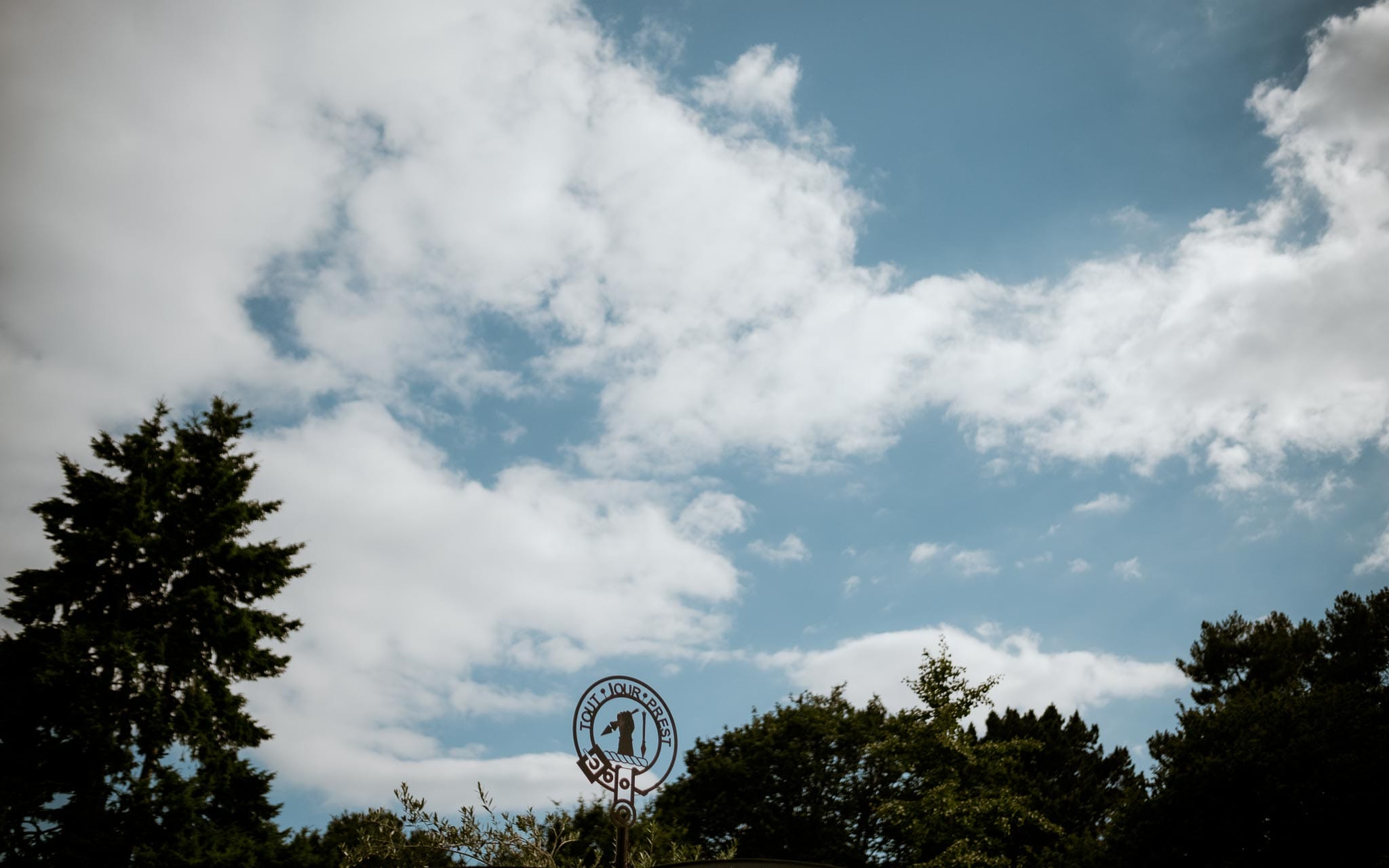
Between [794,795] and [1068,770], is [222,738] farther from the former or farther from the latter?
[1068,770]

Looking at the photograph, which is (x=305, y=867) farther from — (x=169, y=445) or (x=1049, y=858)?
(x=1049, y=858)

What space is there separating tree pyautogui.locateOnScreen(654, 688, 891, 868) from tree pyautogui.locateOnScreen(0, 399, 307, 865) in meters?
18.7

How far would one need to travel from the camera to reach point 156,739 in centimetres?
2423

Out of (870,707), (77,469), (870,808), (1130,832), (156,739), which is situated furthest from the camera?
(870,707)

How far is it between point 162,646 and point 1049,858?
29.6m

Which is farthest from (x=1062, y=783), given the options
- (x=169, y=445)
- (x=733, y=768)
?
(x=169, y=445)

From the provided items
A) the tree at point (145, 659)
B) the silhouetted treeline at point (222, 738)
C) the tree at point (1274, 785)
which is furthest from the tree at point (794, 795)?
the tree at point (145, 659)

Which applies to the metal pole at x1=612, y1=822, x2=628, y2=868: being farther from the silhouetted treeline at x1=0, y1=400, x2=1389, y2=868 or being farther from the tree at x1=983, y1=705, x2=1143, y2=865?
the tree at x1=983, y1=705, x2=1143, y2=865

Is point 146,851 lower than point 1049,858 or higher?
higher

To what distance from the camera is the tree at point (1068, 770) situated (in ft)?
130

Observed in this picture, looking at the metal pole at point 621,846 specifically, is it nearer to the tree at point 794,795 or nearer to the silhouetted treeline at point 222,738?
the silhouetted treeline at point 222,738

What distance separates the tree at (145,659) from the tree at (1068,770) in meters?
29.1

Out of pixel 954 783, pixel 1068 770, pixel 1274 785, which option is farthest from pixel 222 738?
pixel 1068 770

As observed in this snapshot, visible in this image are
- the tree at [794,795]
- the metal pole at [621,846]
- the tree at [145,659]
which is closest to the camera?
the metal pole at [621,846]
